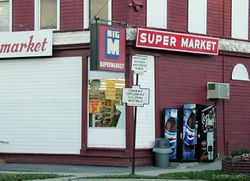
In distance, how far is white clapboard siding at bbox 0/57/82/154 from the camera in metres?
20.7

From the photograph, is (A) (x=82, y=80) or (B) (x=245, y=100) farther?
(B) (x=245, y=100)

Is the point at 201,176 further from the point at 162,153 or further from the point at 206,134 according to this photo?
the point at 206,134

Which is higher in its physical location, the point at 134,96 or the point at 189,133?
the point at 134,96

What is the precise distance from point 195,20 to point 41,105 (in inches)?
275

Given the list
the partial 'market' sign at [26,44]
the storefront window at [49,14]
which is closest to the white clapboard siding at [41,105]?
the partial 'market' sign at [26,44]

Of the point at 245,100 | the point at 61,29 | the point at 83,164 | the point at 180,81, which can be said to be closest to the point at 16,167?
the point at 83,164

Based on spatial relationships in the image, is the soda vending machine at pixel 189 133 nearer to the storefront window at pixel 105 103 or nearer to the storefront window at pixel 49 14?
the storefront window at pixel 105 103

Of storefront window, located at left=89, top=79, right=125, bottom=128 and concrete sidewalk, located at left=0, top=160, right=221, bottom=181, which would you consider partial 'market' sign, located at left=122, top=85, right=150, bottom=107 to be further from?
storefront window, located at left=89, top=79, right=125, bottom=128

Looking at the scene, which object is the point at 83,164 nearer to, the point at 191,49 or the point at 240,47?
the point at 191,49

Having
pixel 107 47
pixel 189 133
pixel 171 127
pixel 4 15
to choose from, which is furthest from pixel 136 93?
pixel 4 15

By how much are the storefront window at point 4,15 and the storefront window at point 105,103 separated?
15.2 feet

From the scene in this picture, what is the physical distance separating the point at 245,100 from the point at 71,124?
309 inches

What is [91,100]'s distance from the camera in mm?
20406

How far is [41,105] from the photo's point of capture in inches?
835
